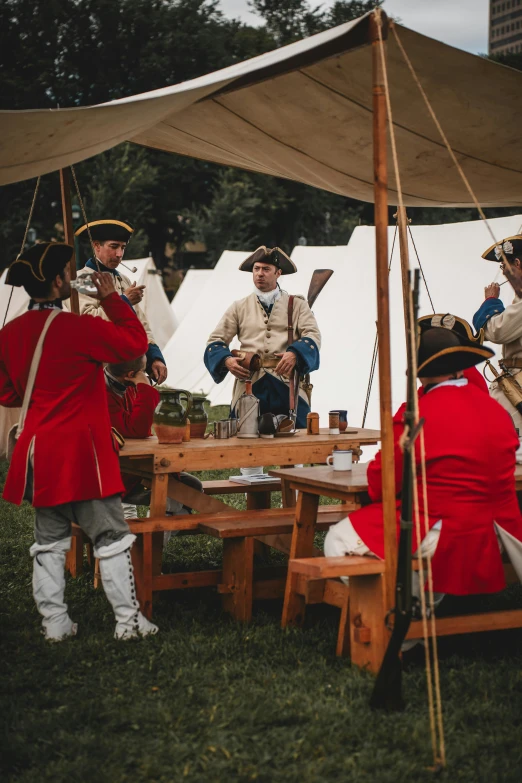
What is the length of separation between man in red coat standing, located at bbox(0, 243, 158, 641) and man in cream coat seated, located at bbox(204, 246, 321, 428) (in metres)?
1.67

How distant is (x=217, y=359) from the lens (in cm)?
535

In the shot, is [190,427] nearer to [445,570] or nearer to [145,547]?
[145,547]

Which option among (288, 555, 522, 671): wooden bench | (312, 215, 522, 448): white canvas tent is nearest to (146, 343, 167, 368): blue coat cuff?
(288, 555, 522, 671): wooden bench

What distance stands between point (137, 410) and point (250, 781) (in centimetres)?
234

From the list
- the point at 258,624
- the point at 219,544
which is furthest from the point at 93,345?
the point at 219,544

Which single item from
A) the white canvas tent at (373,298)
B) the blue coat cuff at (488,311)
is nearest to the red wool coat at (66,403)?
the blue coat cuff at (488,311)

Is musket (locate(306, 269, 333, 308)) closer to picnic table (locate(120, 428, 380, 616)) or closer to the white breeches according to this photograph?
picnic table (locate(120, 428, 380, 616))

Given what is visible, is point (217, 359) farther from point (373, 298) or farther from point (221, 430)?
point (373, 298)

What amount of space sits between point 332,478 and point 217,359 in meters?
1.70

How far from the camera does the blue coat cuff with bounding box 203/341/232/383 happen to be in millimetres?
5348

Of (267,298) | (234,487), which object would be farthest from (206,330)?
(234,487)

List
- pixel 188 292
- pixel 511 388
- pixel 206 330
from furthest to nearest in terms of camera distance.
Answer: pixel 188 292
pixel 206 330
pixel 511 388

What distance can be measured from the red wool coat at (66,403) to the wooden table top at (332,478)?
0.74m

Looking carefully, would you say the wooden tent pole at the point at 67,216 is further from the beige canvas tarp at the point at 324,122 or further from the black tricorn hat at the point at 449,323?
the black tricorn hat at the point at 449,323
